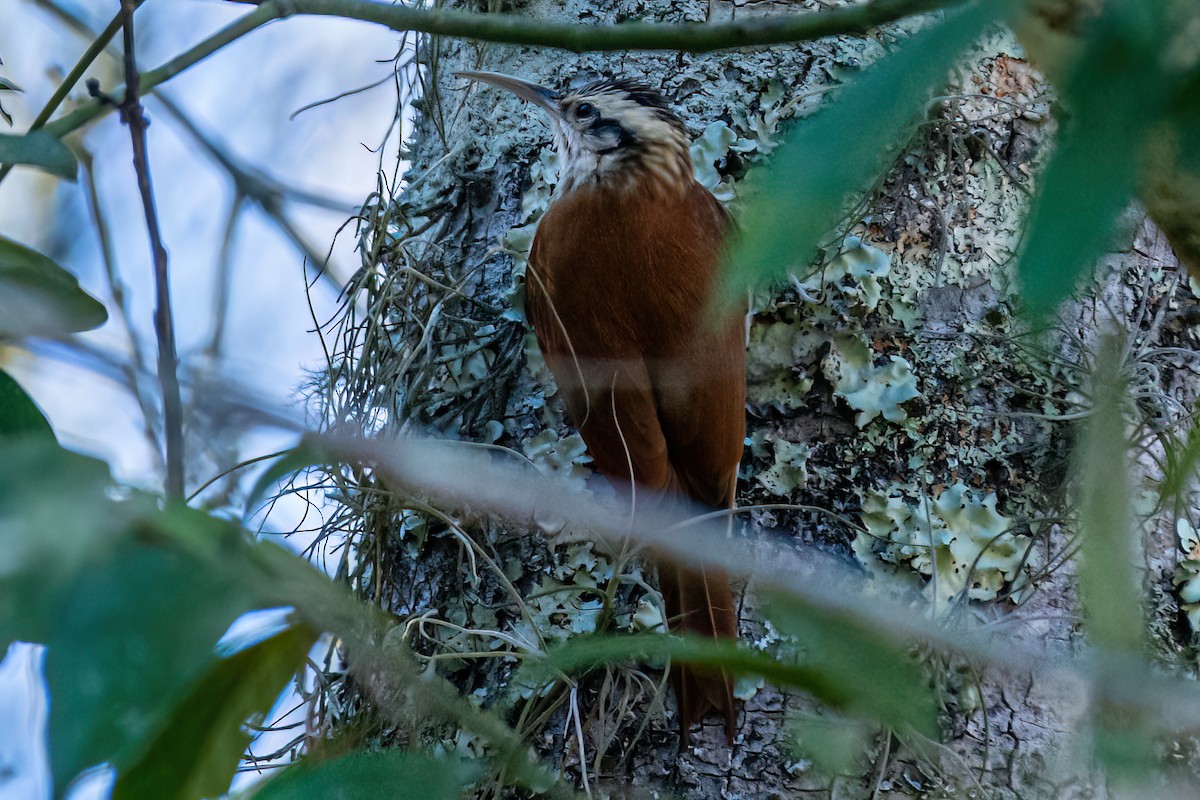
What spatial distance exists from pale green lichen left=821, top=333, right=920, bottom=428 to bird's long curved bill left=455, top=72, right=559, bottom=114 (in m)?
0.80

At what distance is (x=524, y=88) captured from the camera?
2406 mm

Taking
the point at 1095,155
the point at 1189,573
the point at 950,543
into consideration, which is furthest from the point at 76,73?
the point at 1189,573

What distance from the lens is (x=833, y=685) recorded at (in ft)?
2.82

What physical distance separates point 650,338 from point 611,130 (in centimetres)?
51

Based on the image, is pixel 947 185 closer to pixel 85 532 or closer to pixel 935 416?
pixel 935 416

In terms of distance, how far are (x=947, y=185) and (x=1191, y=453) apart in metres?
1.33

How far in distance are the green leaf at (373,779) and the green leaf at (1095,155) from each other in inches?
21.8

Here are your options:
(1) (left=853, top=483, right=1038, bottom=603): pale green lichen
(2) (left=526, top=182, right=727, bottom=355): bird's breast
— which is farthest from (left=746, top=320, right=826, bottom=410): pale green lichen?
(1) (left=853, top=483, right=1038, bottom=603): pale green lichen

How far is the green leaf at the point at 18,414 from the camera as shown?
0.81 m

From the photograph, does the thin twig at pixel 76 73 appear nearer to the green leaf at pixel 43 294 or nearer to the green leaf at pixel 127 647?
the green leaf at pixel 43 294

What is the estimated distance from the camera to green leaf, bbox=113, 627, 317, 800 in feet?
3.06

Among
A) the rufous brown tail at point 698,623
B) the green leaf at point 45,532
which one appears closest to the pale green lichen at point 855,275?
the rufous brown tail at point 698,623

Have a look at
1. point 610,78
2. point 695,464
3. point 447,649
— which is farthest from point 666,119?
point 447,649

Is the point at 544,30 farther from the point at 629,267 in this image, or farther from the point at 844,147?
the point at 629,267
